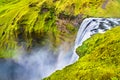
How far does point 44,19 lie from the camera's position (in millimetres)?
48312

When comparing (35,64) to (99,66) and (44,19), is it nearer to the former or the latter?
(44,19)

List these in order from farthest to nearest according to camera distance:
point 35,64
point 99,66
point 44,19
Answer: point 44,19, point 35,64, point 99,66

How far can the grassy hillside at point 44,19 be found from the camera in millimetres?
44344

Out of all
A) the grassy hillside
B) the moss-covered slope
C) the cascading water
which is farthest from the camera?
the grassy hillside

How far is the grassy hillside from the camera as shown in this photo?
44.3m

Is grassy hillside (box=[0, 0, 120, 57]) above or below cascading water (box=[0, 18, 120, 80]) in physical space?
above

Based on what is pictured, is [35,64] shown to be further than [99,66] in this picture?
Yes

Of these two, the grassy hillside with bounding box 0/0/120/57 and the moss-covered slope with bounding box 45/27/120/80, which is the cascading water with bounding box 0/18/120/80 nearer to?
the grassy hillside with bounding box 0/0/120/57

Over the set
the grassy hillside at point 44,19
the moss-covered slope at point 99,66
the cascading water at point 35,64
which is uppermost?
the moss-covered slope at point 99,66

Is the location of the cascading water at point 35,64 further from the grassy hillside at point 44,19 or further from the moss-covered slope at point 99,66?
the moss-covered slope at point 99,66

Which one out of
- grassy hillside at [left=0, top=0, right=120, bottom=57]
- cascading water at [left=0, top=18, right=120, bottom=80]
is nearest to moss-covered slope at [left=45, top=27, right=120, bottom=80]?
cascading water at [left=0, top=18, right=120, bottom=80]

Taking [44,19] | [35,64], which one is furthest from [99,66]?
[44,19]

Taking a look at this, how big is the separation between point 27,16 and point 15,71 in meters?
7.70

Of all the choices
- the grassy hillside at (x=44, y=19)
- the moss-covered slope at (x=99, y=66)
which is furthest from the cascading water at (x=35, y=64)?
the moss-covered slope at (x=99, y=66)
